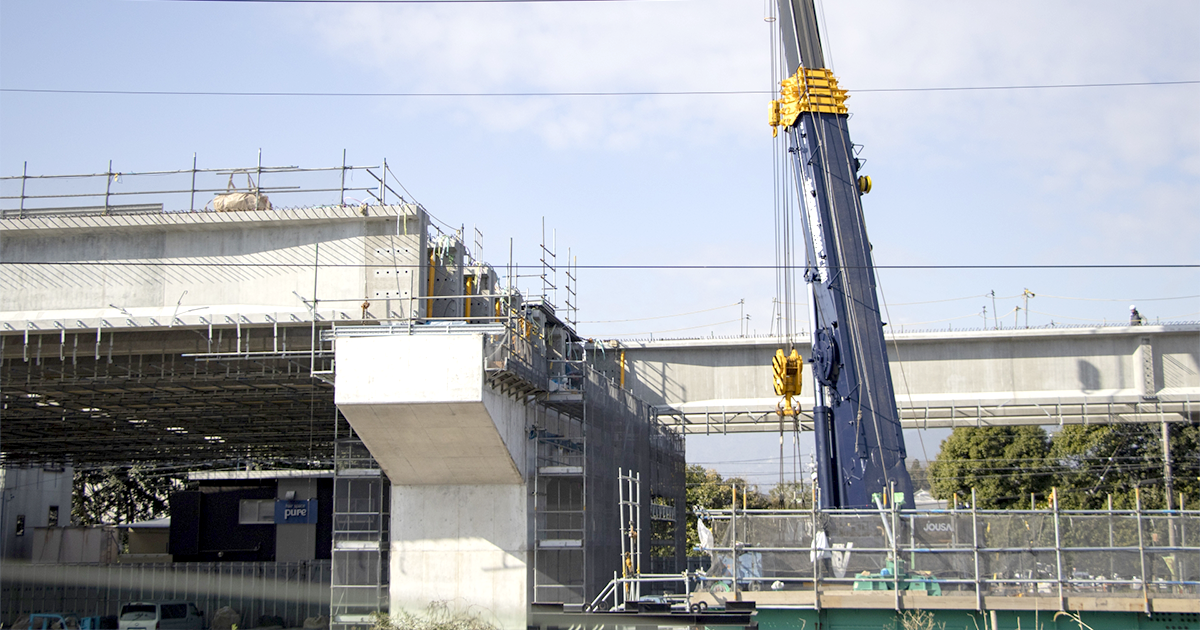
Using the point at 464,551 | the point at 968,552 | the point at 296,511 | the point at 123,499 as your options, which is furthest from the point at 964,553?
the point at 123,499

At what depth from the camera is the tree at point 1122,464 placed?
155 feet

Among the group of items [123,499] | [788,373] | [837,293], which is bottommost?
[123,499]

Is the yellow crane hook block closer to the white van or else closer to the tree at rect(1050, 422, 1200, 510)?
the white van

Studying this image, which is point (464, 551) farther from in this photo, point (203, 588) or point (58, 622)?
point (58, 622)

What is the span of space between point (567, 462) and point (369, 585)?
19.0 ft

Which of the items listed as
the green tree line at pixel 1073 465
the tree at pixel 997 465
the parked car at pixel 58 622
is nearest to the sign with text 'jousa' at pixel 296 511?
the parked car at pixel 58 622

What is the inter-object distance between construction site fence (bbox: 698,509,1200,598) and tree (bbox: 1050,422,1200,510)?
30.6 metres

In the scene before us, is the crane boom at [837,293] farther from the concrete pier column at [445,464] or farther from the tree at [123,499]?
the tree at [123,499]

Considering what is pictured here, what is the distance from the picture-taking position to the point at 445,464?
23.5 meters

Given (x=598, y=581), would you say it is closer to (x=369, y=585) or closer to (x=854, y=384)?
(x=369, y=585)

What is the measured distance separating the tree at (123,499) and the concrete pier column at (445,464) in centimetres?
5600

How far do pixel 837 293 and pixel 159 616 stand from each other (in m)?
23.0

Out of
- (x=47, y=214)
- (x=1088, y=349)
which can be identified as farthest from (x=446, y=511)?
(x=1088, y=349)

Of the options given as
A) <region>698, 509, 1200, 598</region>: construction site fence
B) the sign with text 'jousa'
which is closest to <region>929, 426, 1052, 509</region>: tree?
the sign with text 'jousa'
